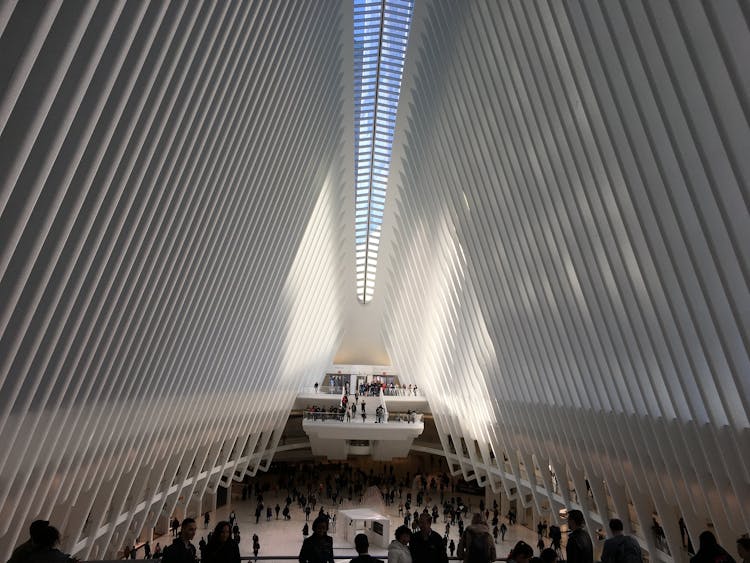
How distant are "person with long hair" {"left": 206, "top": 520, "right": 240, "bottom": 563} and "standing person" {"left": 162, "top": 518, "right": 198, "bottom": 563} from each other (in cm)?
17

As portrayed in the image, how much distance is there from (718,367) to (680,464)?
3423 millimetres

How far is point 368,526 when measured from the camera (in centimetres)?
2345

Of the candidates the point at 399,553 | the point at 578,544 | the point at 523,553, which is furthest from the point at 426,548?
the point at 578,544

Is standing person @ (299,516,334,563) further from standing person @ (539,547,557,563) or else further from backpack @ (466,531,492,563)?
standing person @ (539,547,557,563)

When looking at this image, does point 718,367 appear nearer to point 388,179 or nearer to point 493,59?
point 493,59

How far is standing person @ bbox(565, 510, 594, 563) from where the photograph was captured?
512 cm

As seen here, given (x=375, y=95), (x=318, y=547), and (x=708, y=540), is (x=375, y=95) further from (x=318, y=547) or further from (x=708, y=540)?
(x=708, y=540)

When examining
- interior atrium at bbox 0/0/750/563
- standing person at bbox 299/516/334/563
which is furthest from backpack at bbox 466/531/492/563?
interior atrium at bbox 0/0/750/563

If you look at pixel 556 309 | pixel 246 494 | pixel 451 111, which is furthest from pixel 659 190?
pixel 246 494

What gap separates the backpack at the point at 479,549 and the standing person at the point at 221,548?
1823 millimetres

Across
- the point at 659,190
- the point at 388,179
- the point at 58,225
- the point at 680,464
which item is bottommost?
the point at 680,464

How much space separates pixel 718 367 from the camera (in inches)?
376

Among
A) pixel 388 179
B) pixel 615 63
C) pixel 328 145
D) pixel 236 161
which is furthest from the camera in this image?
pixel 388 179

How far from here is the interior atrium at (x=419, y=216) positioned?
7.27m
